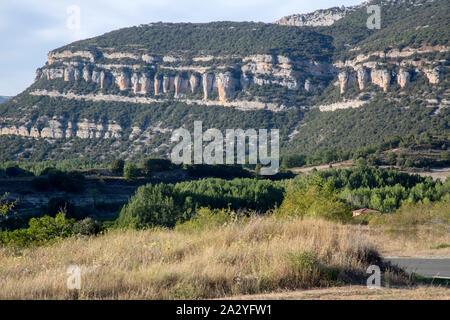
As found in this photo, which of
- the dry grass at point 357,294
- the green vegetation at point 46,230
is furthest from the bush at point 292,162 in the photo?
the dry grass at point 357,294

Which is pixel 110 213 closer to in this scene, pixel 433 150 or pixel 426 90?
pixel 433 150

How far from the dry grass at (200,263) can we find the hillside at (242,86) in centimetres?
9497

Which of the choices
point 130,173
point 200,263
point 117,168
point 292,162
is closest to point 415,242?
point 200,263

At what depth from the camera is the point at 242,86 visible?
484 feet

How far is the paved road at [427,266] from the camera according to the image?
1065cm

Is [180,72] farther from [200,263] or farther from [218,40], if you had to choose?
[200,263]

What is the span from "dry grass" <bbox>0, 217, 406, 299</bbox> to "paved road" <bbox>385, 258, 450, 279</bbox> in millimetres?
3743

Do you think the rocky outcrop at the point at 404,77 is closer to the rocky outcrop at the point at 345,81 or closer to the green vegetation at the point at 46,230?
the rocky outcrop at the point at 345,81

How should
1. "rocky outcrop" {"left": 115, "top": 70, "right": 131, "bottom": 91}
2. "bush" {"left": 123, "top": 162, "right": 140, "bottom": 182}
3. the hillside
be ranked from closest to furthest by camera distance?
"bush" {"left": 123, "top": 162, "right": 140, "bottom": 182} < the hillside < "rocky outcrop" {"left": 115, "top": 70, "right": 131, "bottom": 91}

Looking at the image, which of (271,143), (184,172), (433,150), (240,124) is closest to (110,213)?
(184,172)
